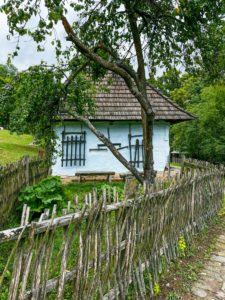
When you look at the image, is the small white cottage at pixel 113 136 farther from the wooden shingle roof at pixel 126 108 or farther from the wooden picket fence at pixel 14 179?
the wooden picket fence at pixel 14 179

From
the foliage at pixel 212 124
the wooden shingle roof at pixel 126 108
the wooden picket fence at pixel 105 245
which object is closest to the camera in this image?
the wooden picket fence at pixel 105 245

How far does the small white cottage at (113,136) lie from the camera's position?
995cm

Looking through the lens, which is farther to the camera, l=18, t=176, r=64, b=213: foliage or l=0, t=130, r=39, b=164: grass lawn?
l=0, t=130, r=39, b=164: grass lawn

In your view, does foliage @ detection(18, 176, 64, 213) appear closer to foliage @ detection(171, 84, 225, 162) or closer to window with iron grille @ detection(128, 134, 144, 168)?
window with iron grille @ detection(128, 134, 144, 168)

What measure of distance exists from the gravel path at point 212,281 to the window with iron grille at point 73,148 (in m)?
7.01

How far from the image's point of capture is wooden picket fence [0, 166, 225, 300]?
1518 millimetres

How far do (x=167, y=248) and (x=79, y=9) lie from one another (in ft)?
15.4

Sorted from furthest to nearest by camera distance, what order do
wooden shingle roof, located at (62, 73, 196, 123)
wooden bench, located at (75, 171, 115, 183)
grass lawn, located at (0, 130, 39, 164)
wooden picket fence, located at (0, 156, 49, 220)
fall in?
grass lawn, located at (0, 130, 39, 164) < wooden shingle roof, located at (62, 73, 196, 123) < wooden bench, located at (75, 171, 115, 183) < wooden picket fence, located at (0, 156, 49, 220)

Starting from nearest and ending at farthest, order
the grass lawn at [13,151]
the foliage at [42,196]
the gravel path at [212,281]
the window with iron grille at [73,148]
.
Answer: the gravel path at [212,281] → the foliage at [42,196] → the window with iron grille at [73,148] → the grass lawn at [13,151]

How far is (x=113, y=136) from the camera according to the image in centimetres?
1041

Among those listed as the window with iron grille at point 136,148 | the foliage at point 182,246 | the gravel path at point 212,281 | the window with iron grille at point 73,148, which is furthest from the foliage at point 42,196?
the window with iron grille at point 136,148

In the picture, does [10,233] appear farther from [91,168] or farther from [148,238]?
[91,168]

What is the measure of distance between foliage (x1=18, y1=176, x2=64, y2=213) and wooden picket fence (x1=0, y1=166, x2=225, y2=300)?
772 mm

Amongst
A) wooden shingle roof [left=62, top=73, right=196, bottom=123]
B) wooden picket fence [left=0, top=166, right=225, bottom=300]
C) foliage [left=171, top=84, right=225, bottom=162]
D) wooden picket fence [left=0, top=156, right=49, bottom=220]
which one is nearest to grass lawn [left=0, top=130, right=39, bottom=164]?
wooden picket fence [left=0, top=156, right=49, bottom=220]
